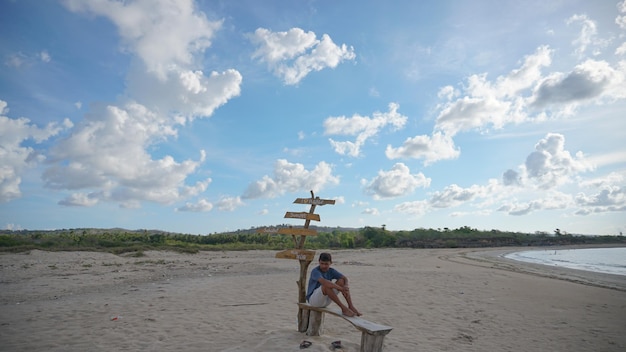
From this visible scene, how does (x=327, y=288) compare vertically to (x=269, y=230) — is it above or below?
below

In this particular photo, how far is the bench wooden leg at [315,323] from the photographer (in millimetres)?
6902

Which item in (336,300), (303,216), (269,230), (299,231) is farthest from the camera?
(269,230)

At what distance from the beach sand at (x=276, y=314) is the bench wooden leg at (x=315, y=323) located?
0.16m

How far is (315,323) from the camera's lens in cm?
693

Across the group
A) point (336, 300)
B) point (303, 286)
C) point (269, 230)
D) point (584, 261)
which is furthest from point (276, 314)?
point (584, 261)

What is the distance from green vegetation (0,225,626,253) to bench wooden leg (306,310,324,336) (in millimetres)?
25068

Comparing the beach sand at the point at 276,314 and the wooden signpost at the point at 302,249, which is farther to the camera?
the wooden signpost at the point at 302,249

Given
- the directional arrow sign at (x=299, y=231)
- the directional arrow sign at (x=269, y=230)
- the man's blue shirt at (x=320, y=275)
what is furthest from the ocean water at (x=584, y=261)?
the directional arrow sign at (x=269, y=230)

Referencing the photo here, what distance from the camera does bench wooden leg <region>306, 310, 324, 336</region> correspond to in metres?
6.90

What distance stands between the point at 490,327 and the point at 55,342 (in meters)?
9.45

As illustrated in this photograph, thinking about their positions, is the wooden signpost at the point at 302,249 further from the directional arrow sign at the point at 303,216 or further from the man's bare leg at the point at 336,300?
the man's bare leg at the point at 336,300

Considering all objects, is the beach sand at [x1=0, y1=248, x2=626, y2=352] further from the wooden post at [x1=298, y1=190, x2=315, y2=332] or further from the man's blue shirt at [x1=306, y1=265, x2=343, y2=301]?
the man's blue shirt at [x1=306, y1=265, x2=343, y2=301]

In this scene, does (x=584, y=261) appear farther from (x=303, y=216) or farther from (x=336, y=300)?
(x=336, y=300)

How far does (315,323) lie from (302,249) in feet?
5.04
